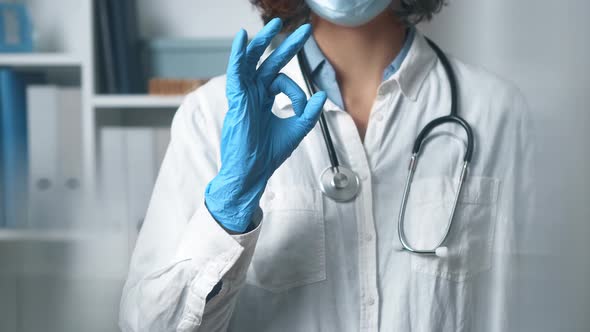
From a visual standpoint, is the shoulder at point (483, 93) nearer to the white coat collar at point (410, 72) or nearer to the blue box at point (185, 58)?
the white coat collar at point (410, 72)

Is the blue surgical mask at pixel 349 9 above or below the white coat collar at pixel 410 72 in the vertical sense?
above

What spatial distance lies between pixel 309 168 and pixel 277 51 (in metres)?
0.17

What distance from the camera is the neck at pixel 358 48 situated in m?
0.75

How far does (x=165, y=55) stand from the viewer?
1662 mm

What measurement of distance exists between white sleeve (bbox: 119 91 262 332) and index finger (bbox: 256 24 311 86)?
0.13m

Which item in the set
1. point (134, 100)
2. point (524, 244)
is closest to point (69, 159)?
point (134, 100)

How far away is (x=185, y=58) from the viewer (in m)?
1.67

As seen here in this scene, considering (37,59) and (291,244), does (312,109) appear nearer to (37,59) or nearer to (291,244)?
(291,244)

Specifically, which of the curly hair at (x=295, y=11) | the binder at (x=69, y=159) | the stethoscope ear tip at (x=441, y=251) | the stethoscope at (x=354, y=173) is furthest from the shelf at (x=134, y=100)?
the stethoscope ear tip at (x=441, y=251)

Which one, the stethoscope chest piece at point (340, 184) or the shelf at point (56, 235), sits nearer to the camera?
the shelf at point (56, 235)

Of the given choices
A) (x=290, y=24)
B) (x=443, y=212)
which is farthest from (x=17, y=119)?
(x=443, y=212)

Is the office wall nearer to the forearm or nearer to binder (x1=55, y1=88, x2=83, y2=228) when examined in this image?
binder (x1=55, y1=88, x2=83, y2=228)

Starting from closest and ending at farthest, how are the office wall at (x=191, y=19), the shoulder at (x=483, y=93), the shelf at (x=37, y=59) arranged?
the shoulder at (x=483, y=93), the shelf at (x=37, y=59), the office wall at (x=191, y=19)

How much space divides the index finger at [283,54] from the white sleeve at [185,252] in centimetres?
13
